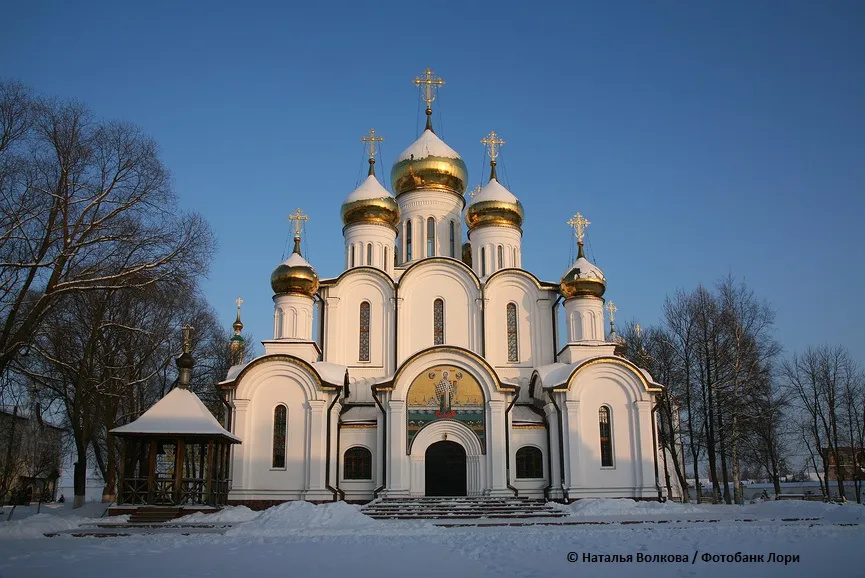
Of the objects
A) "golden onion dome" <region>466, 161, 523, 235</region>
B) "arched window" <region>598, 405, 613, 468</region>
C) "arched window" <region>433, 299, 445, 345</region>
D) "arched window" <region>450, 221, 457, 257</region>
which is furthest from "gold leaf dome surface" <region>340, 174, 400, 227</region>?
"arched window" <region>598, 405, 613, 468</region>

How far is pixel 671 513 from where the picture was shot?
17344 millimetres

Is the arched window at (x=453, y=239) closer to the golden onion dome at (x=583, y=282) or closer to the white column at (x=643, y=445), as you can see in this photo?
the golden onion dome at (x=583, y=282)

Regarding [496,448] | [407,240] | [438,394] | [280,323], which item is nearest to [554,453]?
[496,448]

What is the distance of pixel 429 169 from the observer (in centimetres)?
2639

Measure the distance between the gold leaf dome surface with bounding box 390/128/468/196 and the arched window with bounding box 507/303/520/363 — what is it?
529 cm

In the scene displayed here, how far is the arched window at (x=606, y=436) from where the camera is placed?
20.9 m

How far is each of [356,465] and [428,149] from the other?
38.0 ft

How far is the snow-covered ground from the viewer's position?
26.1ft

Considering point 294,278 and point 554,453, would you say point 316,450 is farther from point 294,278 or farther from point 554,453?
point 554,453

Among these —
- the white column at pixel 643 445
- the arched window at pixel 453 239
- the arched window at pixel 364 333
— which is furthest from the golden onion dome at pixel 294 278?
the white column at pixel 643 445

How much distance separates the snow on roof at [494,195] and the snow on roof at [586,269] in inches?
146

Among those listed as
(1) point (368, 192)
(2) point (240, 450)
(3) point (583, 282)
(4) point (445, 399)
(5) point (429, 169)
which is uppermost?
(5) point (429, 169)

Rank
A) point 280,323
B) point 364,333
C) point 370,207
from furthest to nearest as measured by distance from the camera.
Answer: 1. point 370,207
2. point 364,333
3. point 280,323

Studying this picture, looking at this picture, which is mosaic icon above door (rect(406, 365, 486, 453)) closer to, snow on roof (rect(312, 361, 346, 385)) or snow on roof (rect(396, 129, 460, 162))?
snow on roof (rect(312, 361, 346, 385))
